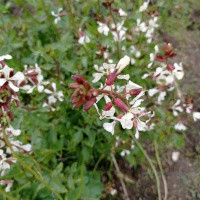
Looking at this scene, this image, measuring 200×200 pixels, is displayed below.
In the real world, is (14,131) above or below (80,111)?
above

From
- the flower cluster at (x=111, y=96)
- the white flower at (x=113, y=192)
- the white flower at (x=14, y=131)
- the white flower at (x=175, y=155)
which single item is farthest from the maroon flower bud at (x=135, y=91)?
the white flower at (x=175, y=155)

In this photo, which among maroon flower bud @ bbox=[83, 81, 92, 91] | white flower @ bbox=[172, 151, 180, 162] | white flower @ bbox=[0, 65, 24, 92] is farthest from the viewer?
white flower @ bbox=[172, 151, 180, 162]

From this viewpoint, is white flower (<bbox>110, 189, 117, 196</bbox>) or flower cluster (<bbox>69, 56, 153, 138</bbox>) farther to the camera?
white flower (<bbox>110, 189, 117, 196</bbox>)

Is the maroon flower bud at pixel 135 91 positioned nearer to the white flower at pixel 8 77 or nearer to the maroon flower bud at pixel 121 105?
the maroon flower bud at pixel 121 105

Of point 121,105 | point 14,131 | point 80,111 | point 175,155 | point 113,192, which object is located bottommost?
point 113,192

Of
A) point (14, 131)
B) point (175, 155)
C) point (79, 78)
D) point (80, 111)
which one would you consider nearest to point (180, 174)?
point (175, 155)

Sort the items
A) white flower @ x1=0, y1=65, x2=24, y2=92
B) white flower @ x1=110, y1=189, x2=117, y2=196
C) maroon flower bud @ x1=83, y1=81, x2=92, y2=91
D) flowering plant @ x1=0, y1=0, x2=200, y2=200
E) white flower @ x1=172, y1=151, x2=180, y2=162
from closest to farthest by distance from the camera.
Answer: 1. maroon flower bud @ x1=83, y1=81, x2=92, y2=91
2. white flower @ x1=0, y1=65, x2=24, y2=92
3. flowering plant @ x1=0, y1=0, x2=200, y2=200
4. white flower @ x1=110, y1=189, x2=117, y2=196
5. white flower @ x1=172, y1=151, x2=180, y2=162

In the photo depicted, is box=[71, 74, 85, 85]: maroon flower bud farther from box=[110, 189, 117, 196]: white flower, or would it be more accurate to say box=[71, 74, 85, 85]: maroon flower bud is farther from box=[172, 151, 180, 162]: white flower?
box=[172, 151, 180, 162]: white flower

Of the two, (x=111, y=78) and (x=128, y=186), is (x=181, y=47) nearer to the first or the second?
(x=128, y=186)

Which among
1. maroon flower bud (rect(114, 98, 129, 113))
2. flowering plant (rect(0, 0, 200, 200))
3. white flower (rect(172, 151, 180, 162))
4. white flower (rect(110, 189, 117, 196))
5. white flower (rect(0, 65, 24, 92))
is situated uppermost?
white flower (rect(0, 65, 24, 92))

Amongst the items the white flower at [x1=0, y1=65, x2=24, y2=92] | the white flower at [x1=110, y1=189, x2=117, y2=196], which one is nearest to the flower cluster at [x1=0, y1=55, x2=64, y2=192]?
the white flower at [x1=0, y1=65, x2=24, y2=92]

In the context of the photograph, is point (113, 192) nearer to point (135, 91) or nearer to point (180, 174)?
point (180, 174)

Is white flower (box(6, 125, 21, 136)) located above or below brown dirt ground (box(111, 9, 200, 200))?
above

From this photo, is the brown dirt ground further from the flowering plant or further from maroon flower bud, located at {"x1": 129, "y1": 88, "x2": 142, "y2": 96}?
maroon flower bud, located at {"x1": 129, "y1": 88, "x2": 142, "y2": 96}
